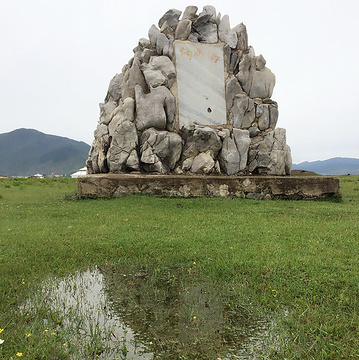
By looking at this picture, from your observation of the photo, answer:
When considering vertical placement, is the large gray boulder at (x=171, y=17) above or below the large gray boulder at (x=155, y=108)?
above

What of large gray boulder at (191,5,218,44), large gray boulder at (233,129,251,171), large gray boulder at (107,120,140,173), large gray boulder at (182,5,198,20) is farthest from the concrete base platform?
large gray boulder at (182,5,198,20)

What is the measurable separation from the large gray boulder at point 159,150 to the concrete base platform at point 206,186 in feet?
3.50

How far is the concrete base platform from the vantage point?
10.8 metres

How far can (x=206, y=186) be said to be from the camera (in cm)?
1115

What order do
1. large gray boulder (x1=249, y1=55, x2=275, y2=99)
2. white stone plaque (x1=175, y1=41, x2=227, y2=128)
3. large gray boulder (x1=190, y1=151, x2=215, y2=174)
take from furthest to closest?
large gray boulder (x1=249, y1=55, x2=275, y2=99), white stone plaque (x1=175, y1=41, x2=227, y2=128), large gray boulder (x1=190, y1=151, x2=215, y2=174)

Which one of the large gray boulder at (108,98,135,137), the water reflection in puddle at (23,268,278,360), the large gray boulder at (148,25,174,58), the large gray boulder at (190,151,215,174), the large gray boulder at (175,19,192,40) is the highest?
the large gray boulder at (175,19,192,40)

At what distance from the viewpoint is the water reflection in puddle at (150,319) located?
8.93ft

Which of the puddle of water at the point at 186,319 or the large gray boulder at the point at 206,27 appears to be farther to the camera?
the large gray boulder at the point at 206,27

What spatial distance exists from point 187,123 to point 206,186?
308 centimetres

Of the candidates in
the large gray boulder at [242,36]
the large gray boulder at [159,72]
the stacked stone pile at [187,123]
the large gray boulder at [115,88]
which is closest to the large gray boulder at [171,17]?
the stacked stone pile at [187,123]

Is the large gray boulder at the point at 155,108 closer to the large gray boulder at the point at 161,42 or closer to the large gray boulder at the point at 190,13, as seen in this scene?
the large gray boulder at the point at 161,42

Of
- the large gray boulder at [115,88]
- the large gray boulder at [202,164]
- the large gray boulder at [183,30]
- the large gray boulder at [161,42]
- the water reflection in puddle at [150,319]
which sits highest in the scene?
the large gray boulder at [183,30]

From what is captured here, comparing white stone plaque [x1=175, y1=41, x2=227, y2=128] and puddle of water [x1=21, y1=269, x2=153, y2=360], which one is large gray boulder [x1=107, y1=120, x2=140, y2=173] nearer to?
white stone plaque [x1=175, y1=41, x2=227, y2=128]

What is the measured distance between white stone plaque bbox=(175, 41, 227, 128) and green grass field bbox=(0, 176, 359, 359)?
20.6ft
